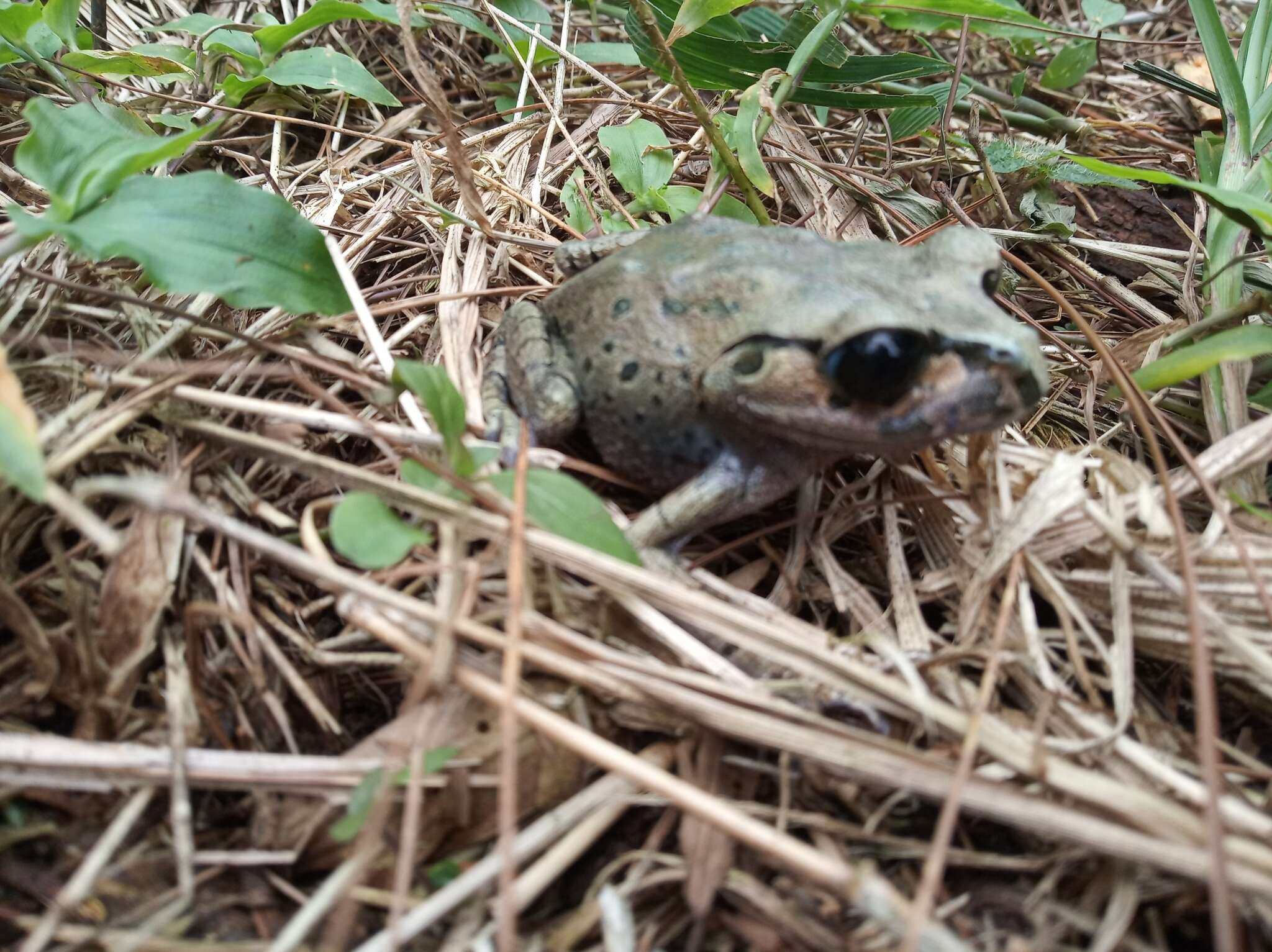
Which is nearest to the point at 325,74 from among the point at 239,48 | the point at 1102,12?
the point at 239,48

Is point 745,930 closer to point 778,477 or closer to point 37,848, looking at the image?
point 778,477

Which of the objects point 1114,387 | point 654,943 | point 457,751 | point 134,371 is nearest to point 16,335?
point 134,371

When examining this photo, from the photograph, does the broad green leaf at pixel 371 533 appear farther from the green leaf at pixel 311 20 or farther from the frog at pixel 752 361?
the green leaf at pixel 311 20

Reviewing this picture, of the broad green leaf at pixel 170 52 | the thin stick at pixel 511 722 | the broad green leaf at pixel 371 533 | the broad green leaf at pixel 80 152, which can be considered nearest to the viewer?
the thin stick at pixel 511 722

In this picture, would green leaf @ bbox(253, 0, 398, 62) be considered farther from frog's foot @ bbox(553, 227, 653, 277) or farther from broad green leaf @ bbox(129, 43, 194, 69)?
frog's foot @ bbox(553, 227, 653, 277)

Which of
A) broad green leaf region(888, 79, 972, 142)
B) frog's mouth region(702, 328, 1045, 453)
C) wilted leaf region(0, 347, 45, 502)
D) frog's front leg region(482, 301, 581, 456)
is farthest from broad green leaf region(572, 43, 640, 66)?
wilted leaf region(0, 347, 45, 502)

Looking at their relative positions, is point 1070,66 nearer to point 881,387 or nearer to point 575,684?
point 881,387

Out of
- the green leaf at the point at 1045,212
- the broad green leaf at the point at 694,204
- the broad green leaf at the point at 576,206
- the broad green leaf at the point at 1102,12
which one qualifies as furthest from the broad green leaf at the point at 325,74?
the broad green leaf at the point at 1102,12
